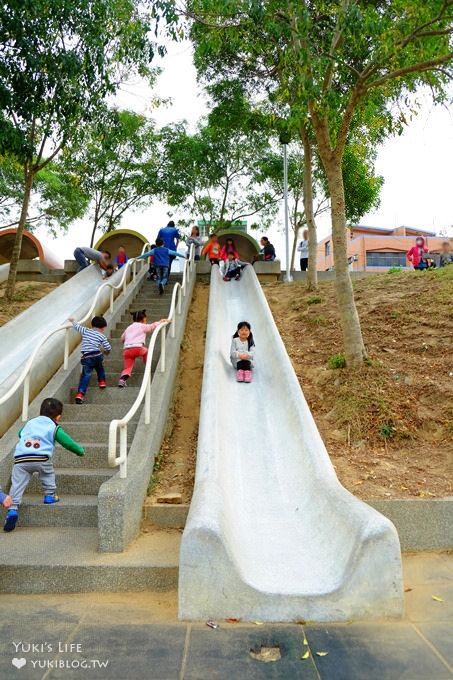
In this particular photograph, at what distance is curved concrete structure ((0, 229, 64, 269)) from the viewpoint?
1808 cm

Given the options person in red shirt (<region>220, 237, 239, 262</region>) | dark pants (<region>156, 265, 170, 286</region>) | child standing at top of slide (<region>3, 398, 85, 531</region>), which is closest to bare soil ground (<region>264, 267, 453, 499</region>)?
child standing at top of slide (<region>3, 398, 85, 531</region>)

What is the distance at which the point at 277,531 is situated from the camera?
4.29 m

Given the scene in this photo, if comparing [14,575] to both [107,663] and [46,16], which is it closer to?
[107,663]

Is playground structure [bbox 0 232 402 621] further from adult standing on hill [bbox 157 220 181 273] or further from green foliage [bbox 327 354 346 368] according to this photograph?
adult standing on hill [bbox 157 220 181 273]

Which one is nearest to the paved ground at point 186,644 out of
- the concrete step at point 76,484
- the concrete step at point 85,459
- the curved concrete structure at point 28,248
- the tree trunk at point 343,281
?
the concrete step at point 76,484

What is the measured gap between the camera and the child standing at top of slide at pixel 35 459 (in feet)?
14.3

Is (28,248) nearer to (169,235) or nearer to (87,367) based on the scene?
(169,235)

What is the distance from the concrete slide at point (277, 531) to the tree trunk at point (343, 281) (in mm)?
1195

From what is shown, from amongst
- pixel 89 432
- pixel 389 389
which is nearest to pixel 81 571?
pixel 89 432

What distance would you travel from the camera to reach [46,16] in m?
8.04

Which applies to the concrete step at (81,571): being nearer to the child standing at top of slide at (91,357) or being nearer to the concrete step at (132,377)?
the child standing at top of slide at (91,357)

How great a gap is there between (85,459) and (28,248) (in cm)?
1525

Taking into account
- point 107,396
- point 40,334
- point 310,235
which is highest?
point 310,235

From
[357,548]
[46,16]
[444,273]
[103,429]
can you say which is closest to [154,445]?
[103,429]
